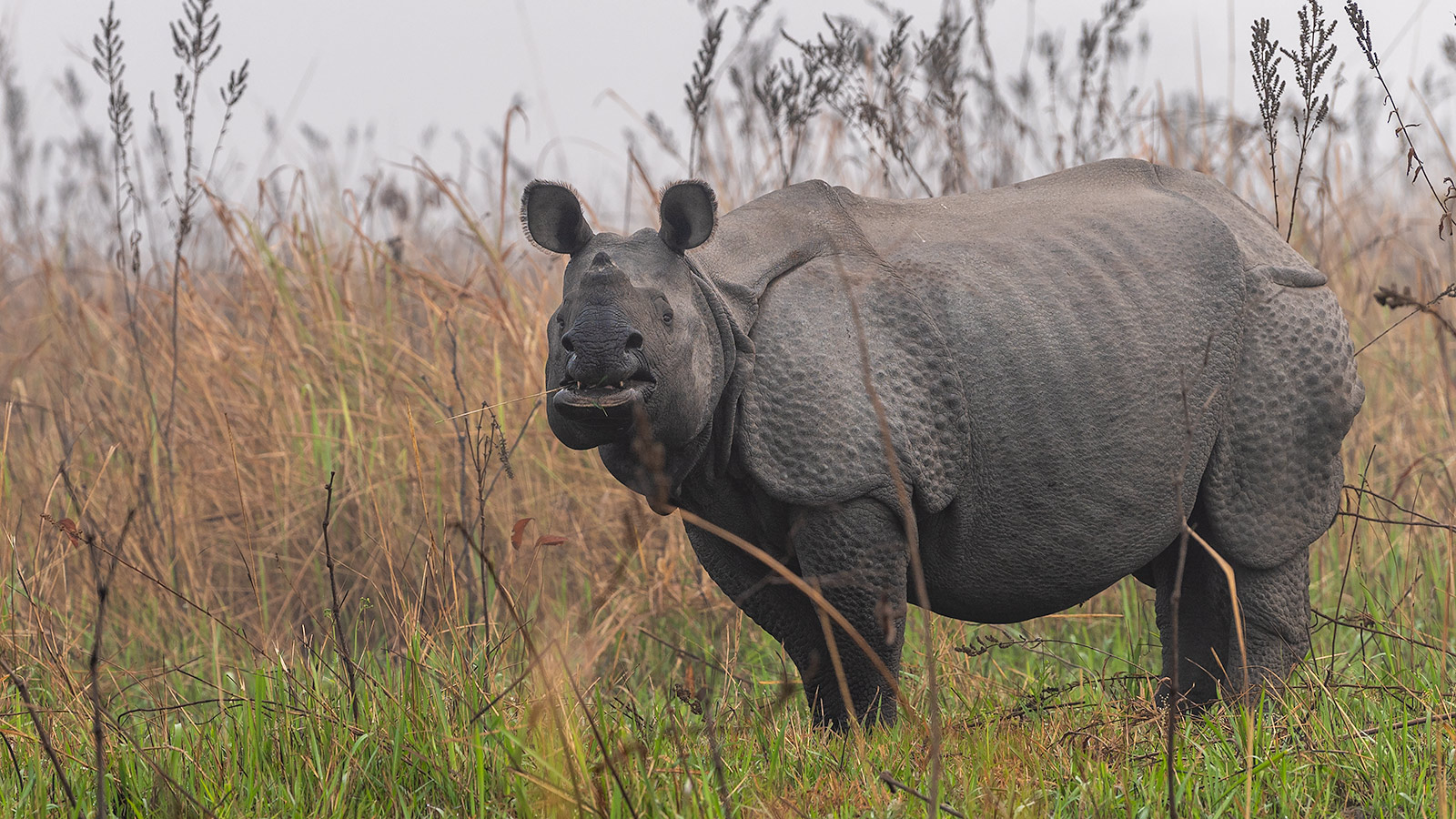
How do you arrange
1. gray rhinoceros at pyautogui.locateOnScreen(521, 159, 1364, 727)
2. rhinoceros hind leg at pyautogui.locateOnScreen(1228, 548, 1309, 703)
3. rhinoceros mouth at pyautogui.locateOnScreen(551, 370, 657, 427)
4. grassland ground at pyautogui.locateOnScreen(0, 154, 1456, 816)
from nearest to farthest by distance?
rhinoceros mouth at pyautogui.locateOnScreen(551, 370, 657, 427) < grassland ground at pyautogui.locateOnScreen(0, 154, 1456, 816) < gray rhinoceros at pyautogui.locateOnScreen(521, 159, 1364, 727) < rhinoceros hind leg at pyautogui.locateOnScreen(1228, 548, 1309, 703)

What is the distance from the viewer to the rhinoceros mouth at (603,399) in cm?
235

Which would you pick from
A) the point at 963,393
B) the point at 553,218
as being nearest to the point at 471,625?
the point at 553,218

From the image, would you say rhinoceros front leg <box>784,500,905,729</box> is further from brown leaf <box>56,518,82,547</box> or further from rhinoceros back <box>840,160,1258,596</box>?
brown leaf <box>56,518,82,547</box>

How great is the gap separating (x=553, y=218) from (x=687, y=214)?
0.94 ft

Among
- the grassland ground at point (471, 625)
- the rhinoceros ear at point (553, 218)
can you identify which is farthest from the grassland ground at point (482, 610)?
the rhinoceros ear at point (553, 218)

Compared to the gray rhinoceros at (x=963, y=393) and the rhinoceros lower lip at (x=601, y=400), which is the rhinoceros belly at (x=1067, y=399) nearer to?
the gray rhinoceros at (x=963, y=393)

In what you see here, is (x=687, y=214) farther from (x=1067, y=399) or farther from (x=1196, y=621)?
(x=1196, y=621)

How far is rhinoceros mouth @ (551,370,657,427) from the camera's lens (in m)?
2.35

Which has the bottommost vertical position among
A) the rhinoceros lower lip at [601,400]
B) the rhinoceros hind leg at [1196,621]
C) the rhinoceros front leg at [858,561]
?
the rhinoceros hind leg at [1196,621]

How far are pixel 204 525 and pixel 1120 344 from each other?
3420 millimetres

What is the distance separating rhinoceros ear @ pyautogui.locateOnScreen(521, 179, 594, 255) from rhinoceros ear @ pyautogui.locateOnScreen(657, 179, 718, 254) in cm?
18

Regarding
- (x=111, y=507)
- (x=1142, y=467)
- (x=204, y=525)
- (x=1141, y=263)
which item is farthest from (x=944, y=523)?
(x=111, y=507)

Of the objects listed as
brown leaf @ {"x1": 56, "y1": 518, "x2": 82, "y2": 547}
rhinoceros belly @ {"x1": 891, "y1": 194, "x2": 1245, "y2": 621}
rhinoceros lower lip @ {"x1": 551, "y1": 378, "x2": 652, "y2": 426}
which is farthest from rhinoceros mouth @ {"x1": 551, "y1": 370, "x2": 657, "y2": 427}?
brown leaf @ {"x1": 56, "y1": 518, "x2": 82, "y2": 547}

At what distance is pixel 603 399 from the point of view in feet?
7.70
